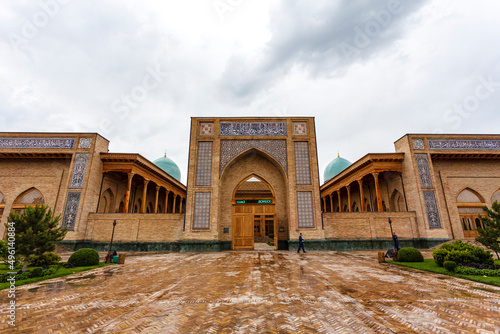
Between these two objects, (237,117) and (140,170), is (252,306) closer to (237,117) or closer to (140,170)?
(237,117)

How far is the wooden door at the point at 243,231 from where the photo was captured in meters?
17.7

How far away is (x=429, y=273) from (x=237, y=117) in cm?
1478

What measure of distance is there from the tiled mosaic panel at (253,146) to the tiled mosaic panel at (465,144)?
1152cm

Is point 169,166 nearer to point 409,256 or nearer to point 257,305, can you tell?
point 409,256

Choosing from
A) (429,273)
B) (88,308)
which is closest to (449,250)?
(429,273)

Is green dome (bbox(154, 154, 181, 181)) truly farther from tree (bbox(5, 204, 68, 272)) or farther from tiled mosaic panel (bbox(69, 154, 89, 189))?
tree (bbox(5, 204, 68, 272))

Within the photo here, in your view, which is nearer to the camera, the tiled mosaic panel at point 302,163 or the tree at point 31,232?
the tree at point 31,232

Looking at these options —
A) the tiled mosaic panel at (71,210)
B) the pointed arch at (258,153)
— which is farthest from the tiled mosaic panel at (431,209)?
the tiled mosaic panel at (71,210)

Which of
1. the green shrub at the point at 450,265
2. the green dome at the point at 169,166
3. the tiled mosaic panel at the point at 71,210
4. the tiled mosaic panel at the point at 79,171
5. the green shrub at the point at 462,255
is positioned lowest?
the green shrub at the point at 450,265

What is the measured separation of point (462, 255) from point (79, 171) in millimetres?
22105

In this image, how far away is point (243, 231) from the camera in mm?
18031

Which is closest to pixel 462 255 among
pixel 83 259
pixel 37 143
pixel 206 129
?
pixel 83 259

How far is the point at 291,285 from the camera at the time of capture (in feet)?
20.4

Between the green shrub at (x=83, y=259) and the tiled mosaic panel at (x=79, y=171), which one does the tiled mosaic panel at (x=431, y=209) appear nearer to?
the green shrub at (x=83, y=259)
